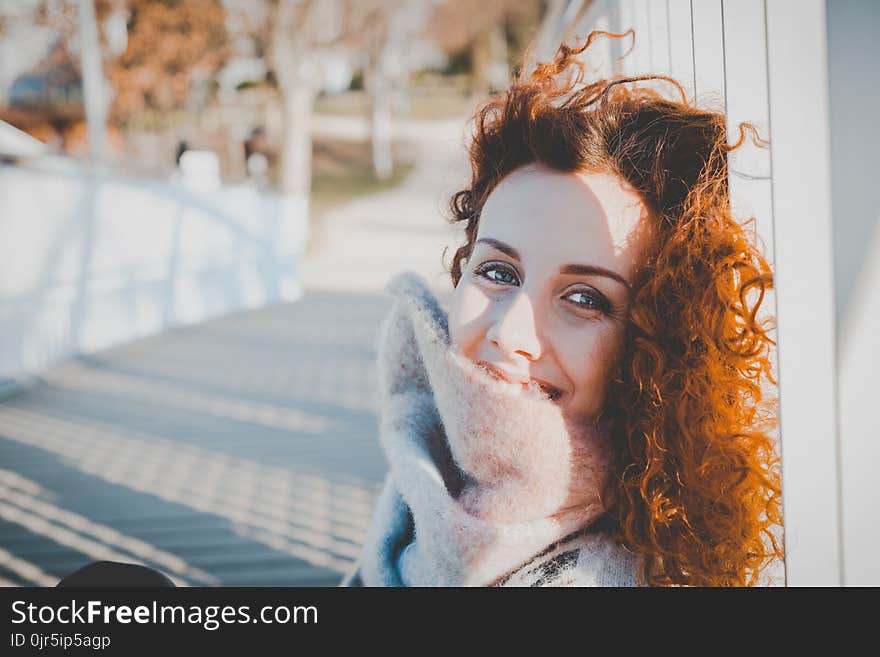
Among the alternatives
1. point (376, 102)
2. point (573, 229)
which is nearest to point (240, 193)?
point (573, 229)

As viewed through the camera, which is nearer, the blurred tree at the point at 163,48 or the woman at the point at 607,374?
the woman at the point at 607,374

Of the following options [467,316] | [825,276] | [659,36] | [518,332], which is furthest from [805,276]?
[659,36]

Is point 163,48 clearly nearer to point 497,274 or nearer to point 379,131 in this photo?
point 379,131

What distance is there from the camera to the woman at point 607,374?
3.79 ft

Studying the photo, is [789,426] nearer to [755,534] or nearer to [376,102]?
[755,534]

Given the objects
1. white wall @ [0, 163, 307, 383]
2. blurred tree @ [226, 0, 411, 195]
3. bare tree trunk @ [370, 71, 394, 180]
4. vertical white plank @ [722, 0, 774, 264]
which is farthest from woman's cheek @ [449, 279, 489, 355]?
bare tree trunk @ [370, 71, 394, 180]

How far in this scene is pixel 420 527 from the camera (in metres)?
1.23

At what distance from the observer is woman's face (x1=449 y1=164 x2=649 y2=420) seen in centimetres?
121

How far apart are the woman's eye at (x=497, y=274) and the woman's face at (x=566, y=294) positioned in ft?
0.04

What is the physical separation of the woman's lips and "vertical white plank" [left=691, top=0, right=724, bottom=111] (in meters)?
0.56

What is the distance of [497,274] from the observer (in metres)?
1.29

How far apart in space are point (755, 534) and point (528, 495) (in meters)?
0.34

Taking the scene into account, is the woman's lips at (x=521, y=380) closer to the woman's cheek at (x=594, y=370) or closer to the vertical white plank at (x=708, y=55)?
the woman's cheek at (x=594, y=370)

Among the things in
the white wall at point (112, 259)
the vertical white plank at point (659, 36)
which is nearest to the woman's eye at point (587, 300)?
the vertical white plank at point (659, 36)
